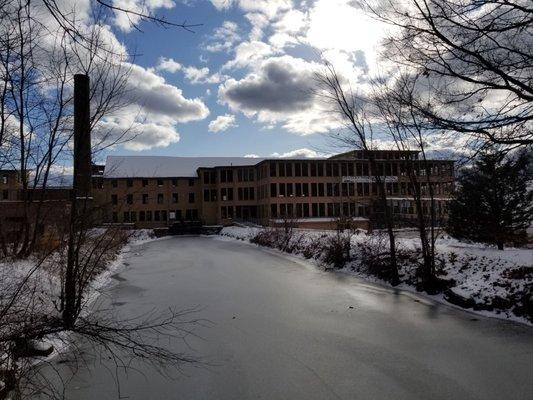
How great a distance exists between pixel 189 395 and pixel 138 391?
0.85 metres

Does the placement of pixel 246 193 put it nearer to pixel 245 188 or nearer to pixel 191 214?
pixel 245 188

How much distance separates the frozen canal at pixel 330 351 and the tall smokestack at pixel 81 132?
403 centimetres

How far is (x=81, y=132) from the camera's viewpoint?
9.95 m

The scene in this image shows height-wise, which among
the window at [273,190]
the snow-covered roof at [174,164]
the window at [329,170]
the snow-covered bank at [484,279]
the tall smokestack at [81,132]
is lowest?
the snow-covered bank at [484,279]

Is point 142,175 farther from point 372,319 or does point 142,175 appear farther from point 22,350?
point 22,350

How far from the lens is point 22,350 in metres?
5.48

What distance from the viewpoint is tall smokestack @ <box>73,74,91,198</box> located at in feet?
33.3

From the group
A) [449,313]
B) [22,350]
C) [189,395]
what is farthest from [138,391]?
[449,313]

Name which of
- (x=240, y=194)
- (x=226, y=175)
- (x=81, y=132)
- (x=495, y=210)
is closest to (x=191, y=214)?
(x=226, y=175)

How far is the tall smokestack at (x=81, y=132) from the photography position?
10.2 meters

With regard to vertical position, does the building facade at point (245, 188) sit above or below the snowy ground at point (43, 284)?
above

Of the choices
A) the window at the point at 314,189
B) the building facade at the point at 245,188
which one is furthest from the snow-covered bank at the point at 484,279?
the window at the point at 314,189

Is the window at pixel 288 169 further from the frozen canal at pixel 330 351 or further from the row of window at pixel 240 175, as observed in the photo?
the frozen canal at pixel 330 351

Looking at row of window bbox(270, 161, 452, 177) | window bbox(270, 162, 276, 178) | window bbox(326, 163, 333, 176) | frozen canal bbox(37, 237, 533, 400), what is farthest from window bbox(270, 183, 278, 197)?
frozen canal bbox(37, 237, 533, 400)
